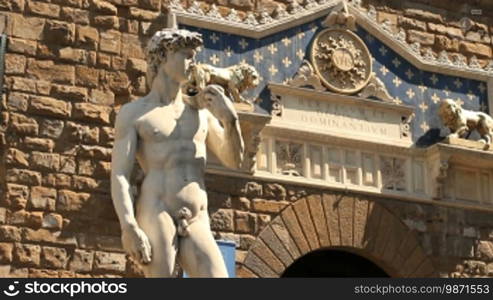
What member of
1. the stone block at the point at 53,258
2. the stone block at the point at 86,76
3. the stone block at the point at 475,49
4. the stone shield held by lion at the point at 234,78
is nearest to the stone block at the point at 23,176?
the stone block at the point at 53,258

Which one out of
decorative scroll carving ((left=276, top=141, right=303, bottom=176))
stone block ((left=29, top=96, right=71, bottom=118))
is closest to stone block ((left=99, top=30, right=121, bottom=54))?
stone block ((left=29, top=96, right=71, bottom=118))

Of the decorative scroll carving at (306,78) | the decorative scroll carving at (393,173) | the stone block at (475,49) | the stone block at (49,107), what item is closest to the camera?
the stone block at (49,107)

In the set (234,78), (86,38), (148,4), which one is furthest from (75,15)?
(234,78)

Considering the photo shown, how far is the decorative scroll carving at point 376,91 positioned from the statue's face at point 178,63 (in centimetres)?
452

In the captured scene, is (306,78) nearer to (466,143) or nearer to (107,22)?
(466,143)

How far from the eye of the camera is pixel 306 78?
11.2 metres

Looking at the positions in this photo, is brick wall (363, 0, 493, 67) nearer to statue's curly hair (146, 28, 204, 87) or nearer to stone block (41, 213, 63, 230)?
Answer: stone block (41, 213, 63, 230)

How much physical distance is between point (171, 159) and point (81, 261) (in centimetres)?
316

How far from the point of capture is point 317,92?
11172mm

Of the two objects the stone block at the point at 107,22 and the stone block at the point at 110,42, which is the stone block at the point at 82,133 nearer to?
the stone block at the point at 110,42

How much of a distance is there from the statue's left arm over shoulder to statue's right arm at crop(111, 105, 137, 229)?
51 cm

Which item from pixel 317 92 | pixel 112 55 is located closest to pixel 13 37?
pixel 112 55

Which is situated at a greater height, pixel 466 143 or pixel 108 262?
pixel 466 143

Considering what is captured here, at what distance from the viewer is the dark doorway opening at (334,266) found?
36.8 feet
